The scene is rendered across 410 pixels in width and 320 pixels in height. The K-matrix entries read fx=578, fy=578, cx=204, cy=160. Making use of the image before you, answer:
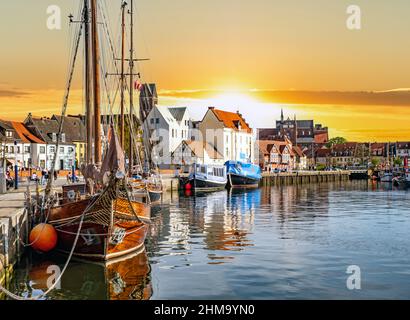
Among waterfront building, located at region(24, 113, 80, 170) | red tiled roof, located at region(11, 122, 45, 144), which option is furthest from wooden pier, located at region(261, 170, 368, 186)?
red tiled roof, located at region(11, 122, 45, 144)

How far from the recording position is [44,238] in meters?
26.2

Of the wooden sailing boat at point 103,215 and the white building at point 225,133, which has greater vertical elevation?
the white building at point 225,133

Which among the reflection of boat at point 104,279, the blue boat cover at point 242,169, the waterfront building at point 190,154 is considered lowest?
the reflection of boat at point 104,279

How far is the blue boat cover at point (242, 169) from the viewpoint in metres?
94.4

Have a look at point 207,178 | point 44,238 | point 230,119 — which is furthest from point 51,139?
point 44,238

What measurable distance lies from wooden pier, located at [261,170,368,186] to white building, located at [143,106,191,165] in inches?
769

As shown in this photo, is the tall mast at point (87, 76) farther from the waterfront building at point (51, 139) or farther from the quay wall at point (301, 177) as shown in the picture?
the quay wall at point (301, 177)

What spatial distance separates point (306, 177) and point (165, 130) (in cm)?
3578

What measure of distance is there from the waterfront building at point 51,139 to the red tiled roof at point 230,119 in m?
32.3

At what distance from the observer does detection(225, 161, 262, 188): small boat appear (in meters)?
94.2

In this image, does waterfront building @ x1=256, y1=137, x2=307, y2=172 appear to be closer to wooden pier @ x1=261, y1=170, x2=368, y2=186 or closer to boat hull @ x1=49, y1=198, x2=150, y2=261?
wooden pier @ x1=261, y1=170, x2=368, y2=186

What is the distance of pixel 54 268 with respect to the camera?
2412cm

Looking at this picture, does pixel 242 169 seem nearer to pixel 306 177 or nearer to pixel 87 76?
pixel 306 177

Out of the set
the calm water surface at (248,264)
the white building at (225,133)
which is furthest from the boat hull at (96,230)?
the white building at (225,133)
